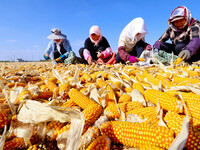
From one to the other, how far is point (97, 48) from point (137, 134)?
8.33 m

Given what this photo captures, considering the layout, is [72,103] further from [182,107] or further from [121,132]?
[182,107]

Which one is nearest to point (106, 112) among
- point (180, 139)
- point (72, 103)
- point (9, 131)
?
point (72, 103)

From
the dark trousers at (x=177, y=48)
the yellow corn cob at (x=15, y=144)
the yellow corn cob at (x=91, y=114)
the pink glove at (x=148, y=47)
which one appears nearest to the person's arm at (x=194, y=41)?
the dark trousers at (x=177, y=48)

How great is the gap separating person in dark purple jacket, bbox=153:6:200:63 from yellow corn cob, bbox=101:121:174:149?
5700 mm

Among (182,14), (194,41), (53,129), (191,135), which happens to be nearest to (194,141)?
(191,135)

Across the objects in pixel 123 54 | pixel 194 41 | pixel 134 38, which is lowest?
pixel 123 54

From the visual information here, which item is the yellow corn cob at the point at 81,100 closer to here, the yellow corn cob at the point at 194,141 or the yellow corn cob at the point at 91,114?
the yellow corn cob at the point at 91,114

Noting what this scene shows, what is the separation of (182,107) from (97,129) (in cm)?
83

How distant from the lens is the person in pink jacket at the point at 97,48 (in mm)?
8188

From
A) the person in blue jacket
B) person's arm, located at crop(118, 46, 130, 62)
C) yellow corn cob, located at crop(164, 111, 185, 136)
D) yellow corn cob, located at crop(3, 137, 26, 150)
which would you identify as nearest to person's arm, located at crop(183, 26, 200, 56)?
person's arm, located at crop(118, 46, 130, 62)

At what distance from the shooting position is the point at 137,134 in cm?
90

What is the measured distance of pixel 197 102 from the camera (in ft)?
3.92

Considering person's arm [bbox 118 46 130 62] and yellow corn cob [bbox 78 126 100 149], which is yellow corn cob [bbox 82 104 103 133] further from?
person's arm [bbox 118 46 130 62]

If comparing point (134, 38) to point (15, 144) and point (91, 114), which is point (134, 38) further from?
point (15, 144)
